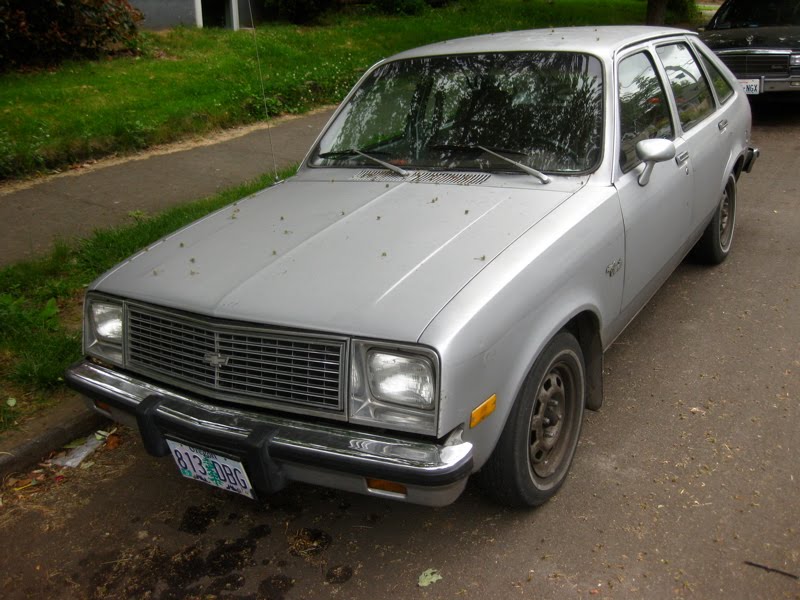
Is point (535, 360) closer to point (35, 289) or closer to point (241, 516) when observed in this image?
point (241, 516)

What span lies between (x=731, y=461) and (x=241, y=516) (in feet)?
6.85

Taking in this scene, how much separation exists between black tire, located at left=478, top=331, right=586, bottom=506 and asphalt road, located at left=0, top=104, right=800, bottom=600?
0.47 ft

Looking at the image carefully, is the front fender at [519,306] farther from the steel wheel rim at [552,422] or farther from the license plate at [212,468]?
the license plate at [212,468]

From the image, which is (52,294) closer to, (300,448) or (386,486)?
(300,448)

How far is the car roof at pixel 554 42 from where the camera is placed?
12.5ft

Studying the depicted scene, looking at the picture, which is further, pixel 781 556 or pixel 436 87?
pixel 436 87

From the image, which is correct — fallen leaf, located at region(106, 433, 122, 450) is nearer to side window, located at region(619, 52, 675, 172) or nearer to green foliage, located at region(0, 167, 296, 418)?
green foliage, located at region(0, 167, 296, 418)

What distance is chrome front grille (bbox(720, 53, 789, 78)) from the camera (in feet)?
29.8

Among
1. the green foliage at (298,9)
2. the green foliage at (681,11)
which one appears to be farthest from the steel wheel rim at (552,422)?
the green foliage at (681,11)

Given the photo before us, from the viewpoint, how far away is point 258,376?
2631 millimetres

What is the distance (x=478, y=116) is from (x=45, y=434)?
2.58 metres

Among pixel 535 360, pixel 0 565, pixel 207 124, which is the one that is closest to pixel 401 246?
pixel 535 360

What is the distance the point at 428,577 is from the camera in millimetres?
2754

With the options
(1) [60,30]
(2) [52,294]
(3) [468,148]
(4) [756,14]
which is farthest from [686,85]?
(1) [60,30]
